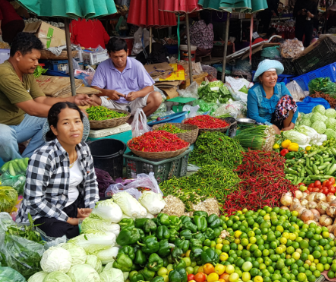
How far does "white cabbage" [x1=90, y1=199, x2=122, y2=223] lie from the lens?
242 centimetres

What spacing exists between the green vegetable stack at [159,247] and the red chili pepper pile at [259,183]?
0.81 m

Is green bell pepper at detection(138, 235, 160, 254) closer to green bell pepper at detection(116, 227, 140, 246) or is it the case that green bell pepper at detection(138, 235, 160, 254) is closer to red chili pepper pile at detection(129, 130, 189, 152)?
green bell pepper at detection(116, 227, 140, 246)

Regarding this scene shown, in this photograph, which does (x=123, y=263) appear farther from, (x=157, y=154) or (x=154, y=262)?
(x=157, y=154)

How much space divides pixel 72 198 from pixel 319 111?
15.4ft

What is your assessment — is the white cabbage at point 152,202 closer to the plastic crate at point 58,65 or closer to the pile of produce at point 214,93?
the plastic crate at point 58,65

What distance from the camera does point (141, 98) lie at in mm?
5125

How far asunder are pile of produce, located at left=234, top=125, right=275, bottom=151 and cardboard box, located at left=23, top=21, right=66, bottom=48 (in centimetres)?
358

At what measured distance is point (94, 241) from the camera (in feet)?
7.47

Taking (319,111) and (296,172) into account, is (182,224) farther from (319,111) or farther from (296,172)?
(319,111)

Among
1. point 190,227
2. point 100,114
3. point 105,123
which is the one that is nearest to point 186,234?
point 190,227

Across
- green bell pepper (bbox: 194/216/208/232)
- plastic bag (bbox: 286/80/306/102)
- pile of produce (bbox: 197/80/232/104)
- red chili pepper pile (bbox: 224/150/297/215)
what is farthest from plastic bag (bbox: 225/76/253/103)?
green bell pepper (bbox: 194/216/208/232)

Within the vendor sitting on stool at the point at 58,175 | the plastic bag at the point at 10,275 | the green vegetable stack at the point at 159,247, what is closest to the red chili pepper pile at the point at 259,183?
the green vegetable stack at the point at 159,247

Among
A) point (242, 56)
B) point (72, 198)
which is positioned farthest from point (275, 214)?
point (242, 56)

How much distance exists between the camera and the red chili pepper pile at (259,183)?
3266mm
